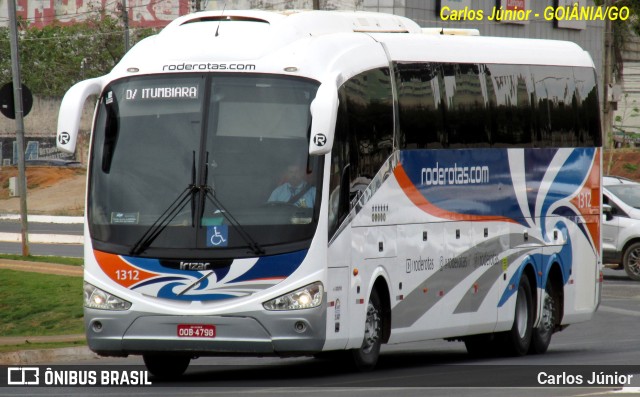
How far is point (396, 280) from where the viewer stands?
14.4 meters

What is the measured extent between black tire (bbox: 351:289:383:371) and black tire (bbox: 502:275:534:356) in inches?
133

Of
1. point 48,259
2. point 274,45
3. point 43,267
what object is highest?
point 274,45

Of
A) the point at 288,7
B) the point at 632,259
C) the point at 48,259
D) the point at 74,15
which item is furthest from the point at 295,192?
the point at 74,15

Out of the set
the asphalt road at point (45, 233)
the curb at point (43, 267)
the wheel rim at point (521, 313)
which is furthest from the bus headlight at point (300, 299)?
the asphalt road at point (45, 233)

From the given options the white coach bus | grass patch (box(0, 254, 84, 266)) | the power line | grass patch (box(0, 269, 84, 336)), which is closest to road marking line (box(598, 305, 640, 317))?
the white coach bus

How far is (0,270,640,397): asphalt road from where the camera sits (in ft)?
40.6

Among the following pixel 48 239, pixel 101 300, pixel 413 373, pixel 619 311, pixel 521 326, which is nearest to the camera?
pixel 101 300

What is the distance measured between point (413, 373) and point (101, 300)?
326 centimetres

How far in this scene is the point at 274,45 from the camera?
13.5 m

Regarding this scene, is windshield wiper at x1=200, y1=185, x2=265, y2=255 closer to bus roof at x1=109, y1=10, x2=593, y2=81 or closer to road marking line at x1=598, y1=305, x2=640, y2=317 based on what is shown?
bus roof at x1=109, y1=10, x2=593, y2=81

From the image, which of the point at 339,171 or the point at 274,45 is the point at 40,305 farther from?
the point at 339,171

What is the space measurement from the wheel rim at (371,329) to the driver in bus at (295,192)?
5.03 ft

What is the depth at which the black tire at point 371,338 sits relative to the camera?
1382 cm

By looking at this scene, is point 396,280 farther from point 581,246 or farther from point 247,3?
point 247,3
